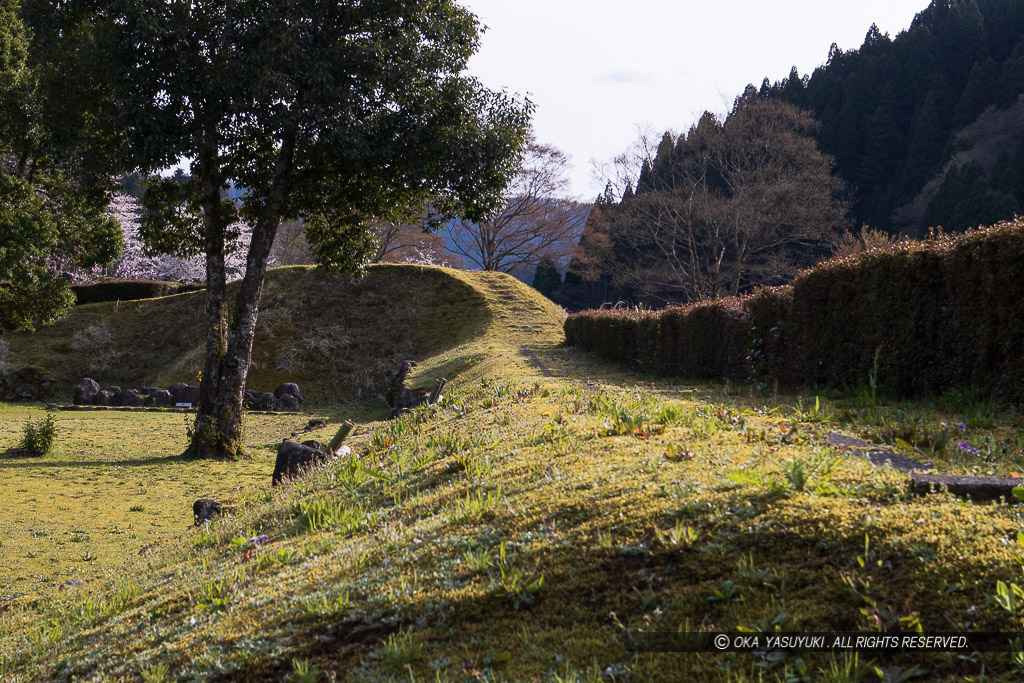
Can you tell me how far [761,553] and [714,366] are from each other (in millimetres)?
10930

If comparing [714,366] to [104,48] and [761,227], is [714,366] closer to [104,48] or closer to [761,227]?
[104,48]

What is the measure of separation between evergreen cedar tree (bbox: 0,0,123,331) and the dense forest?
1080 inches

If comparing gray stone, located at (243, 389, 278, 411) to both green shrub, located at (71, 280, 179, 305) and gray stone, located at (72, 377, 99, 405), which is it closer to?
gray stone, located at (72, 377, 99, 405)

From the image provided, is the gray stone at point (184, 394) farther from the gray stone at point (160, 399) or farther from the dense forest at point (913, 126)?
the dense forest at point (913, 126)

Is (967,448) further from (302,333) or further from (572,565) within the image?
(302,333)

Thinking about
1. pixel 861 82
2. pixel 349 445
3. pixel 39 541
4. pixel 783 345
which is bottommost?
pixel 39 541

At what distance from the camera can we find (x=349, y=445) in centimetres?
1050

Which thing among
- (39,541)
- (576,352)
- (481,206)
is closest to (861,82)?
(576,352)

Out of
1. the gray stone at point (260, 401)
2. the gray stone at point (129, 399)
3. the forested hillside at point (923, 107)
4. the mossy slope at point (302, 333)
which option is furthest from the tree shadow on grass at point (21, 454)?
the forested hillside at point (923, 107)

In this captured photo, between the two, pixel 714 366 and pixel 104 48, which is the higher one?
pixel 104 48

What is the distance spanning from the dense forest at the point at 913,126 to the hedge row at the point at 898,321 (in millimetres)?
25240

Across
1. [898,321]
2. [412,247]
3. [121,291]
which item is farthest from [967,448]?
[412,247]

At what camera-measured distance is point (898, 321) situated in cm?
783

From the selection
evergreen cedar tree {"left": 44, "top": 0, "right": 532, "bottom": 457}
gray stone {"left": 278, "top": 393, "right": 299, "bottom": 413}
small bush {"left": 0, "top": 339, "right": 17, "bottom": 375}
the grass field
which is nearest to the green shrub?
small bush {"left": 0, "top": 339, "right": 17, "bottom": 375}
